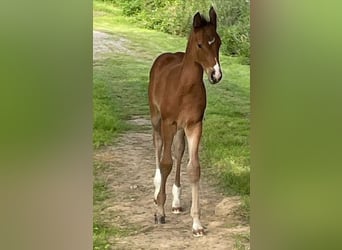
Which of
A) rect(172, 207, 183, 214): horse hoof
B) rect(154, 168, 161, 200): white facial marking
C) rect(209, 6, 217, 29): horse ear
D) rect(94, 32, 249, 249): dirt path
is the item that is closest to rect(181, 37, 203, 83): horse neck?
rect(209, 6, 217, 29): horse ear

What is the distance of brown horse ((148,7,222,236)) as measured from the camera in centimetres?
173

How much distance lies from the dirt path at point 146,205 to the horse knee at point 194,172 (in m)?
0.02

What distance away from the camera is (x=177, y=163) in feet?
5.68

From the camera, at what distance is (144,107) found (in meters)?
1.73

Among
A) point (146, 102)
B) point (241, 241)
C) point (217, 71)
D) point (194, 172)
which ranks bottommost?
point (241, 241)

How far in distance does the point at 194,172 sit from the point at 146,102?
11.4 inches

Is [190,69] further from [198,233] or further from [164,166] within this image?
[198,233]

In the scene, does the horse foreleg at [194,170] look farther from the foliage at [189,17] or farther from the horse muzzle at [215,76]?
the foliage at [189,17]

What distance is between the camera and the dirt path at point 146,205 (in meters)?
1.68

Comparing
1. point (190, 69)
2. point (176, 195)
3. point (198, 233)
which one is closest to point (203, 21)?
point (190, 69)
